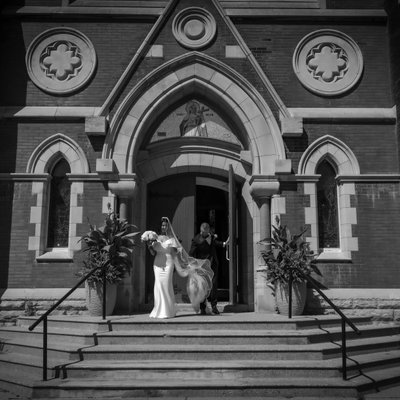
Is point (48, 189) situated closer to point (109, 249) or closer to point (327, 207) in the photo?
point (109, 249)

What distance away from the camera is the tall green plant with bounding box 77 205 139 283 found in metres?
8.71

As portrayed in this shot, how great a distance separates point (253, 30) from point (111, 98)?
10.8ft

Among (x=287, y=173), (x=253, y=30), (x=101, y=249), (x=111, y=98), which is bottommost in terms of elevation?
(x=101, y=249)

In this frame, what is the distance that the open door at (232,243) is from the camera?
9.55 m

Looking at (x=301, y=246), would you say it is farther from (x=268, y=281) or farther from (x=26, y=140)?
(x=26, y=140)

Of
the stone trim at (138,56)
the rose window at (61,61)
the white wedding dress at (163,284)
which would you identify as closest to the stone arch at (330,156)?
the white wedding dress at (163,284)

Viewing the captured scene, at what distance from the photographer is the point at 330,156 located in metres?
10.1

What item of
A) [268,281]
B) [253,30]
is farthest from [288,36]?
[268,281]

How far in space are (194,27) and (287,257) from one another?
511 centimetres

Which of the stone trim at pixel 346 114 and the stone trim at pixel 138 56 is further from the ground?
the stone trim at pixel 138 56

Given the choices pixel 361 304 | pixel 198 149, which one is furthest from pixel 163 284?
pixel 361 304

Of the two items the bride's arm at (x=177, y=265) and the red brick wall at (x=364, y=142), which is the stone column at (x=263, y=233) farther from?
the bride's arm at (x=177, y=265)

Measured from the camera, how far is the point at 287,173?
384 inches

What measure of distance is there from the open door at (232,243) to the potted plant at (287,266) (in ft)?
2.21
